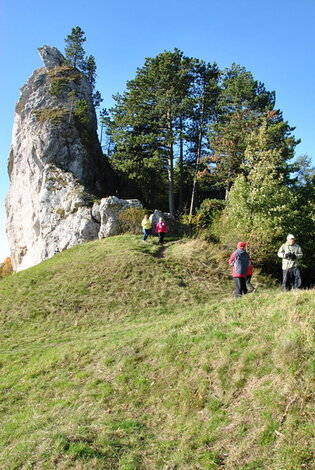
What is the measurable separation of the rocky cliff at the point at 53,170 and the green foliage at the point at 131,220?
3.17 feet

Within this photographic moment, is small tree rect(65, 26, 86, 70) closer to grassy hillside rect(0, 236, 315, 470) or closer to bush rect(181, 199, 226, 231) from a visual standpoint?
bush rect(181, 199, 226, 231)

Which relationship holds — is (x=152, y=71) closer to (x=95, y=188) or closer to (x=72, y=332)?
(x=95, y=188)

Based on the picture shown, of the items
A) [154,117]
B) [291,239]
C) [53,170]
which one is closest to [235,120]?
[154,117]

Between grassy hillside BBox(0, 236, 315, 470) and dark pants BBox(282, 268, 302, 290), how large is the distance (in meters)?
2.55

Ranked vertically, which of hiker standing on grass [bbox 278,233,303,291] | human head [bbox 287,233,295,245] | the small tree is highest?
the small tree

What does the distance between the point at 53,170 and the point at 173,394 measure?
32.6 m

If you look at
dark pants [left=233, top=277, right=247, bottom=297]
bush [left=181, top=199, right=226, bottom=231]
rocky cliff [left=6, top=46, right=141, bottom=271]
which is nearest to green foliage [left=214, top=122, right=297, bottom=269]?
bush [left=181, top=199, right=226, bottom=231]

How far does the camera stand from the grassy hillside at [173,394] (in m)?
5.62

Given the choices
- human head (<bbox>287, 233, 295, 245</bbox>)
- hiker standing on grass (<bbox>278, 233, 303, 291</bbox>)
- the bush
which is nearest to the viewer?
human head (<bbox>287, 233, 295, 245</bbox>)

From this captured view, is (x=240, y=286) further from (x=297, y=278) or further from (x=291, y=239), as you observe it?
(x=291, y=239)

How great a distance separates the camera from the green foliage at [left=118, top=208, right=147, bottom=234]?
26.7 meters

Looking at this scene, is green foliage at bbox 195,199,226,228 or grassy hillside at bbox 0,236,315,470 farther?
green foliage at bbox 195,199,226,228

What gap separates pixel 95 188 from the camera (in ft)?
126

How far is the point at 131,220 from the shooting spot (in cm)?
2681
